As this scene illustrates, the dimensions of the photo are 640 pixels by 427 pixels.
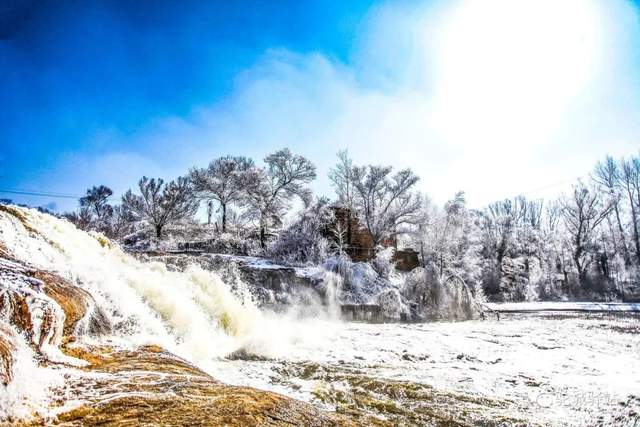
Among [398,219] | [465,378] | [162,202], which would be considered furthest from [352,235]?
[465,378]

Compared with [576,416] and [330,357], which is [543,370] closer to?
[576,416]

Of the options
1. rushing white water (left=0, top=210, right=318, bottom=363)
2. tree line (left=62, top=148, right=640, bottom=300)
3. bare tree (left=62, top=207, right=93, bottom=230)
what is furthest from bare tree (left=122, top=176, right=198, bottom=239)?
rushing white water (left=0, top=210, right=318, bottom=363)

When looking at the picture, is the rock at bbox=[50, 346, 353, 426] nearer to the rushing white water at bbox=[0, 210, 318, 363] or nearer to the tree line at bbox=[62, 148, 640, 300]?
the rushing white water at bbox=[0, 210, 318, 363]

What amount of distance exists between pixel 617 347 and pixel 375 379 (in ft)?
21.9

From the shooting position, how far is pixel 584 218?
35594 mm

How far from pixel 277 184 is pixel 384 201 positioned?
378 inches

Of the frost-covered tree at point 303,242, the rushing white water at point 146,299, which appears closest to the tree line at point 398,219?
the frost-covered tree at point 303,242

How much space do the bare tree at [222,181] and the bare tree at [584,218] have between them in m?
32.3

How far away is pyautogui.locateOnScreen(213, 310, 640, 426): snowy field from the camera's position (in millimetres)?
3867

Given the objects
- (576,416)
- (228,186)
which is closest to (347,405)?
(576,416)

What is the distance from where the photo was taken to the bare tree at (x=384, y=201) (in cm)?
3003

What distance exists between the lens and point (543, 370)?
5.73 meters

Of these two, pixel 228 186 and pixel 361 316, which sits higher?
pixel 228 186

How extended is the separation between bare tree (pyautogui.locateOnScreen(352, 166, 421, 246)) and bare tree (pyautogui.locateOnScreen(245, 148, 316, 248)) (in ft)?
15.2
